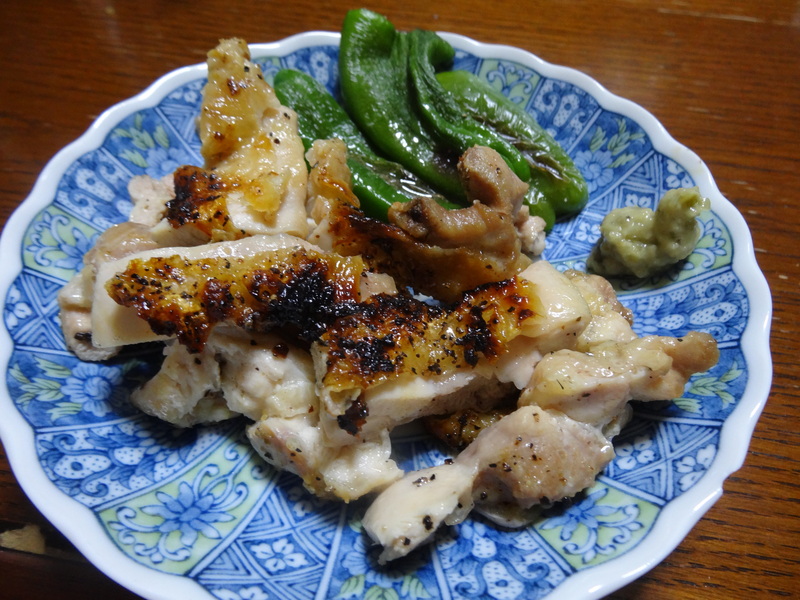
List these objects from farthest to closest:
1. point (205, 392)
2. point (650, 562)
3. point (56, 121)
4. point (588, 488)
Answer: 1. point (56, 121)
2. point (205, 392)
3. point (588, 488)
4. point (650, 562)

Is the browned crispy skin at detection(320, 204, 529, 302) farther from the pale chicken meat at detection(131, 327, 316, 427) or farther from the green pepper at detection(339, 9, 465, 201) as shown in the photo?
the green pepper at detection(339, 9, 465, 201)

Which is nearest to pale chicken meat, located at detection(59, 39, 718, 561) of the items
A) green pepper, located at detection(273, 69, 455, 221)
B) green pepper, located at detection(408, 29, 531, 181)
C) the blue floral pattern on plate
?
the blue floral pattern on plate

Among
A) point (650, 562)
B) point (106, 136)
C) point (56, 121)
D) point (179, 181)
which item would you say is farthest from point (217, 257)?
point (56, 121)

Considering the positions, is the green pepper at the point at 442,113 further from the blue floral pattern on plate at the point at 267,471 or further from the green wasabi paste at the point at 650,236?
the blue floral pattern on plate at the point at 267,471

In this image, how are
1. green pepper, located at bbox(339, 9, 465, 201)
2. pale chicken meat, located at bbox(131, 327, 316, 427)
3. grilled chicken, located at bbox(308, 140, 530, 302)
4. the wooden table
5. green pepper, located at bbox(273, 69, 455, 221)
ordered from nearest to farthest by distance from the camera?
pale chicken meat, located at bbox(131, 327, 316, 427)
grilled chicken, located at bbox(308, 140, 530, 302)
the wooden table
green pepper, located at bbox(273, 69, 455, 221)
green pepper, located at bbox(339, 9, 465, 201)

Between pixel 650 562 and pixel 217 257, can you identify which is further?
pixel 217 257

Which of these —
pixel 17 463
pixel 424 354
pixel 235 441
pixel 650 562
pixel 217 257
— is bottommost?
pixel 235 441

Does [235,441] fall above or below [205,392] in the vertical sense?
below

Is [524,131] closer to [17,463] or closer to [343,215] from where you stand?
[343,215]

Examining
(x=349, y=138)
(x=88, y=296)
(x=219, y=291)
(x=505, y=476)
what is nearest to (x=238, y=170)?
(x=219, y=291)
